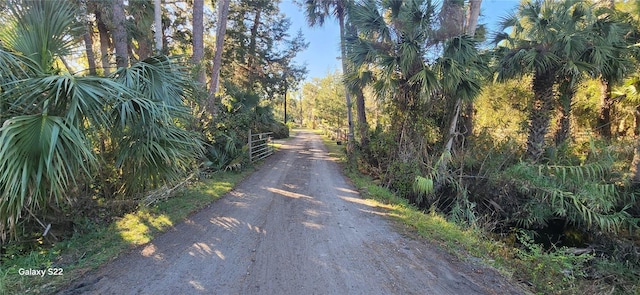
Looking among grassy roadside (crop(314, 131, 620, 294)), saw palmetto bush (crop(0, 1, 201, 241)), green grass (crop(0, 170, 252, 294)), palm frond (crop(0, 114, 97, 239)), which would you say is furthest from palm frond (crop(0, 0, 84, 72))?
Answer: grassy roadside (crop(314, 131, 620, 294))

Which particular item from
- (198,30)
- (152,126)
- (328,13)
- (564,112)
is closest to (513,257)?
(152,126)

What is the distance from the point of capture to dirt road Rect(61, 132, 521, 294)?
112 inches

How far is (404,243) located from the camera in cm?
Answer: 412

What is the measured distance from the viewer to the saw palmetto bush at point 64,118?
2516mm

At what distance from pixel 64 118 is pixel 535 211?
25.3ft

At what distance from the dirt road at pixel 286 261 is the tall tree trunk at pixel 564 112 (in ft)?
20.7

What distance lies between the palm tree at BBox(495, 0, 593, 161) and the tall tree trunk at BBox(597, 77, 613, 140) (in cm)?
316

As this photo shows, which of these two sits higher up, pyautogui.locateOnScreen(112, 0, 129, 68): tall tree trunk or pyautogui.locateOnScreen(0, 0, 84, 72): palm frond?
pyautogui.locateOnScreen(112, 0, 129, 68): tall tree trunk

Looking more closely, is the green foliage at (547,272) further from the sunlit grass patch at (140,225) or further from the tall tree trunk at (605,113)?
the tall tree trunk at (605,113)

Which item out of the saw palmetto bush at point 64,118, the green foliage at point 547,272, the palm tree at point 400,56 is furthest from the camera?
the palm tree at point 400,56

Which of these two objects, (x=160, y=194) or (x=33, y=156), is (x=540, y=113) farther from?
(x=33, y=156)

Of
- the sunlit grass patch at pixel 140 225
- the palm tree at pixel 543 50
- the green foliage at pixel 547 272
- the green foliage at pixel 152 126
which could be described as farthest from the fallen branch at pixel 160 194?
the palm tree at pixel 543 50

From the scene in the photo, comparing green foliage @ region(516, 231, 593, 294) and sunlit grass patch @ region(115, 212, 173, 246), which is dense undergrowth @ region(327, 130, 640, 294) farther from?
sunlit grass patch @ region(115, 212, 173, 246)

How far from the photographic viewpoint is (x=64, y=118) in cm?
282
